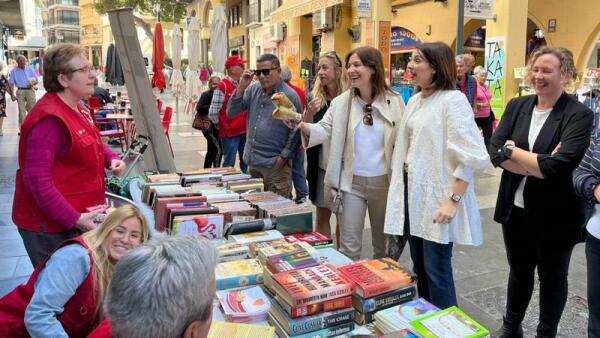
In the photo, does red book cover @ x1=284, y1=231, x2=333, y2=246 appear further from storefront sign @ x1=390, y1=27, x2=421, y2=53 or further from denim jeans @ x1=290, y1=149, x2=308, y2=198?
storefront sign @ x1=390, y1=27, x2=421, y2=53

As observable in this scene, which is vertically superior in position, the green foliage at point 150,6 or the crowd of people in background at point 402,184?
the green foliage at point 150,6

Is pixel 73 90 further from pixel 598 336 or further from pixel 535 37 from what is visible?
pixel 535 37

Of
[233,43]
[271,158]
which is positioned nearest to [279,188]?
[271,158]

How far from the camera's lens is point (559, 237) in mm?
2695

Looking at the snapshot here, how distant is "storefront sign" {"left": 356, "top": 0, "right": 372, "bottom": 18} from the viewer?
49.0 feet

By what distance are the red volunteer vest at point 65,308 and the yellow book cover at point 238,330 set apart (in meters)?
0.51

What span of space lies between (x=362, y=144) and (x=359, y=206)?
41 centimetres

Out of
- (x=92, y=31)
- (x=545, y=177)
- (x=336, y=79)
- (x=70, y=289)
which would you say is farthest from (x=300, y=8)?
(x=92, y=31)

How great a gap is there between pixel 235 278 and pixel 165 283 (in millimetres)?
Answer: 1130

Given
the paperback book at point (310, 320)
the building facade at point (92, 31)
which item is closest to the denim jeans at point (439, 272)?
the paperback book at point (310, 320)

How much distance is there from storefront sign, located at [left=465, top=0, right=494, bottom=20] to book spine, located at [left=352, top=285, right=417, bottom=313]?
7.95 m

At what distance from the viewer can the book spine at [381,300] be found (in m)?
2.11

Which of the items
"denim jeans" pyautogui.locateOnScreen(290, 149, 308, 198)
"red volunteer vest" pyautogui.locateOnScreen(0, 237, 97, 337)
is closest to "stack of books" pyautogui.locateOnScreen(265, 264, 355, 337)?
"red volunteer vest" pyautogui.locateOnScreen(0, 237, 97, 337)

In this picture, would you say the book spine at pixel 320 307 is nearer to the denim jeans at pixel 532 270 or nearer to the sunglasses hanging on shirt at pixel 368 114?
the denim jeans at pixel 532 270
